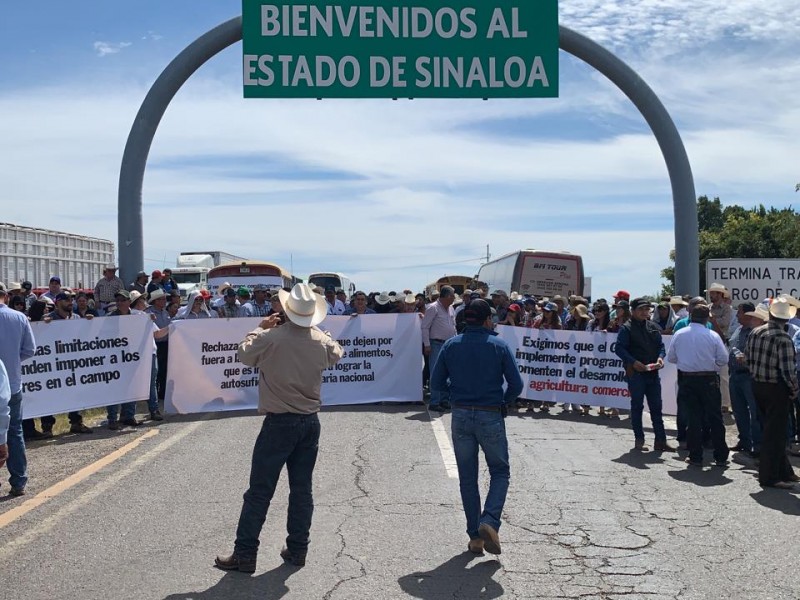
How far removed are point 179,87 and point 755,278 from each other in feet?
36.6

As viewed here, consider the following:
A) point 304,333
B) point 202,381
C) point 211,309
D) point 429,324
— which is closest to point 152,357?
point 202,381

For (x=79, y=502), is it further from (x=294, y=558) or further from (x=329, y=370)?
(x=329, y=370)

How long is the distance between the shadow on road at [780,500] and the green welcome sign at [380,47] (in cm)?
Result: 955

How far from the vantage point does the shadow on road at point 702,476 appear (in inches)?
364

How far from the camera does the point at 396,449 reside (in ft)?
35.1

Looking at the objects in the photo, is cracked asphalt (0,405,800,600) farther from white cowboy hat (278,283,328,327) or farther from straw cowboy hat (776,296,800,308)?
straw cowboy hat (776,296,800,308)

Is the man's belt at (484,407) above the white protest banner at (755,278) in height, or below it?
below

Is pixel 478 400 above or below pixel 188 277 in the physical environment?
below

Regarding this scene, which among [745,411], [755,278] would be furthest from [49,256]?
[745,411]

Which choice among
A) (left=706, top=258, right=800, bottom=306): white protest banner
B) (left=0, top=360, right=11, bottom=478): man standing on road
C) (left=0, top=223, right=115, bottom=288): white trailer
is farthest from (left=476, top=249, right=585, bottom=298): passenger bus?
(left=0, top=360, right=11, bottom=478): man standing on road

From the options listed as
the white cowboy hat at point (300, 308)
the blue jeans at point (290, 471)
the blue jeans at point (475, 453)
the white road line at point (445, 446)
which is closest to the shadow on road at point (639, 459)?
the white road line at point (445, 446)

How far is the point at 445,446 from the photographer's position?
10.9m

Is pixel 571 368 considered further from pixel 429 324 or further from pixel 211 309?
pixel 211 309

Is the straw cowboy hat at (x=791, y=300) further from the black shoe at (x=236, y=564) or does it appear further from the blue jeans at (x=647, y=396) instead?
the black shoe at (x=236, y=564)
